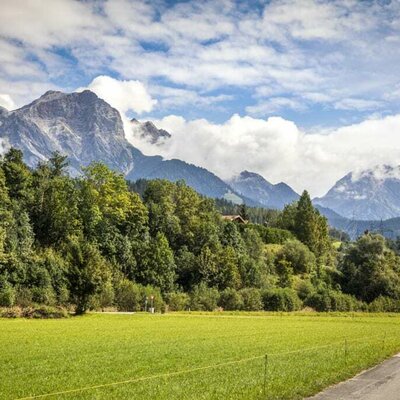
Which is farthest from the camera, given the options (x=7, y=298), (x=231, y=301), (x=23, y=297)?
(x=231, y=301)

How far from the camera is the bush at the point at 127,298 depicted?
4537 inches

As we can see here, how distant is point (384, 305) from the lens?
138m

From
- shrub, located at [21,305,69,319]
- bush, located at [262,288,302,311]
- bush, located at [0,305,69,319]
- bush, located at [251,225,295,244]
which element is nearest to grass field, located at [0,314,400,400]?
bush, located at [0,305,69,319]

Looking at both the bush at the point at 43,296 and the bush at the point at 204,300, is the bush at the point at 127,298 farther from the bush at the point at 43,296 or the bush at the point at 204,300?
the bush at the point at 43,296

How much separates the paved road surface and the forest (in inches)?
2800

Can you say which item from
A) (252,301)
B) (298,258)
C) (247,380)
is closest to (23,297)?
(252,301)

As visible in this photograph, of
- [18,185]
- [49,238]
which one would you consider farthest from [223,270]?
[18,185]

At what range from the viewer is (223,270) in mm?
144375

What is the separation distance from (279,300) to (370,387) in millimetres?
106860

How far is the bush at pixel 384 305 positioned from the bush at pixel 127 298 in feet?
209

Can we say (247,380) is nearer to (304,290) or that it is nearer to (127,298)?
(127,298)

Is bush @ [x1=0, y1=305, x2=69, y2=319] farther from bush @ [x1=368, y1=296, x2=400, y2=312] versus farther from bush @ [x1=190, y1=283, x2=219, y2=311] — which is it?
bush @ [x1=368, y1=296, x2=400, y2=312]

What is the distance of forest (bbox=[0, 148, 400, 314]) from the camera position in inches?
4092

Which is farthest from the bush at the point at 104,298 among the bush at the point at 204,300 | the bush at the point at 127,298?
the bush at the point at 204,300
